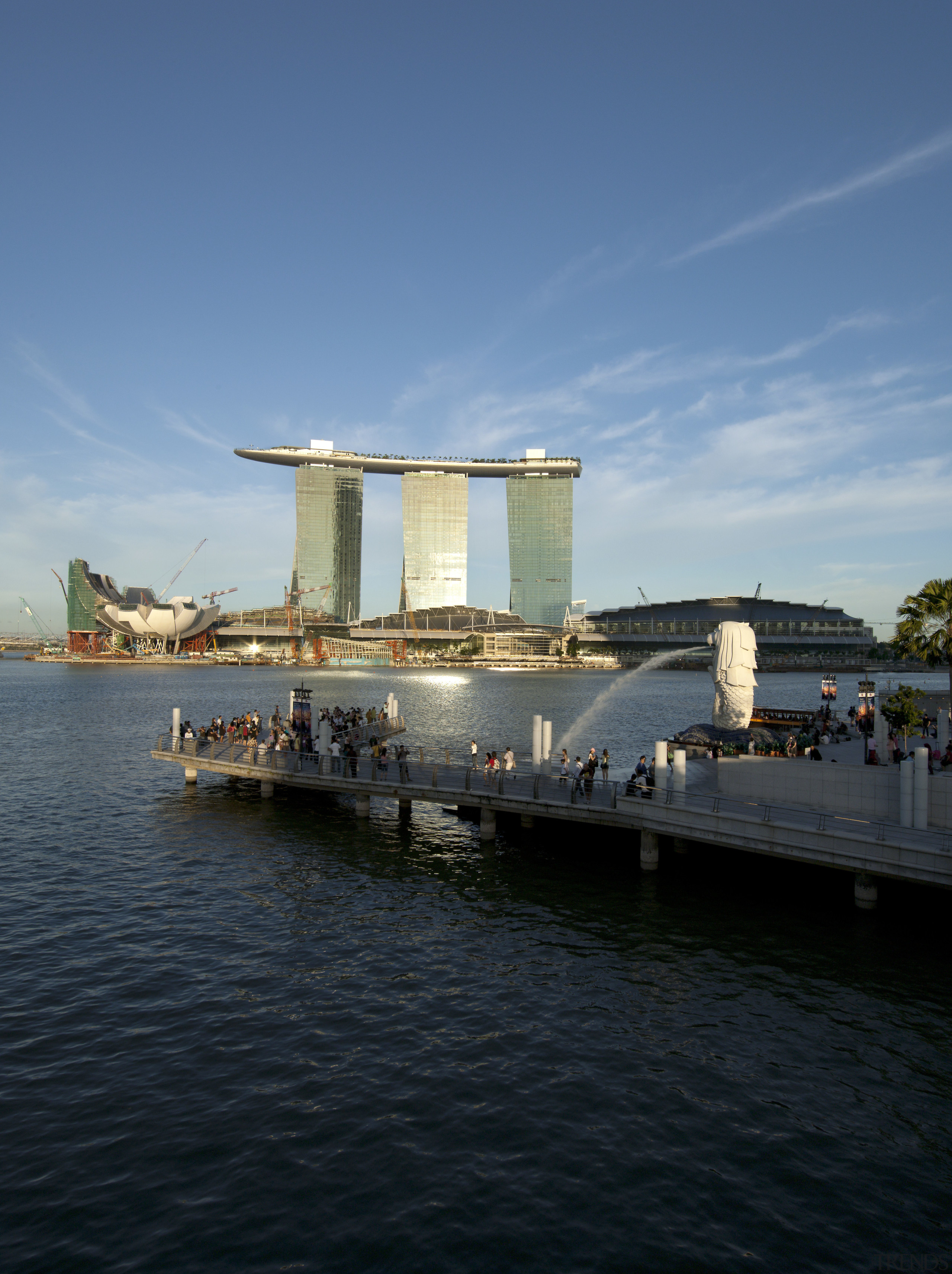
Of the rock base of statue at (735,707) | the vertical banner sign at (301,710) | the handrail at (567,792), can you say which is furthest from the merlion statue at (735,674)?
the vertical banner sign at (301,710)

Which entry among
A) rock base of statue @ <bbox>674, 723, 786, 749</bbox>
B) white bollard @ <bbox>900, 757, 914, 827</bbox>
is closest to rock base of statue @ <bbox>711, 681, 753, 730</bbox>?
rock base of statue @ <bbox>674, 723, 786, 749</bbox>

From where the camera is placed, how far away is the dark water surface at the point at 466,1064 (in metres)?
10.2

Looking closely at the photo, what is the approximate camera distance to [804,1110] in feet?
41.6

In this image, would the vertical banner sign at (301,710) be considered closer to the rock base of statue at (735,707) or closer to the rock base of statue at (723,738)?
the rock base of statue at (723,738)

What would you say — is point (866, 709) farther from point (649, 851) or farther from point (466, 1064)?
point (466, 1064)

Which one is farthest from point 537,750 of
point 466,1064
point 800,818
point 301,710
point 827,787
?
point 466,1064

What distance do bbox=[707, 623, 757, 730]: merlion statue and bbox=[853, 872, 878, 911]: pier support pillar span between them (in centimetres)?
1315

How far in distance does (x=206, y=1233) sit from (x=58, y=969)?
1045 centimetres

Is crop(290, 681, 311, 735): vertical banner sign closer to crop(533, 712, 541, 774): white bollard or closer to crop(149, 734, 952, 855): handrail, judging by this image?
crop(149, 734, 952, 855): handrail

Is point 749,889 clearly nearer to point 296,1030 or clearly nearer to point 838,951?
point 838,951

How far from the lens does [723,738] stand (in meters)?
33.7

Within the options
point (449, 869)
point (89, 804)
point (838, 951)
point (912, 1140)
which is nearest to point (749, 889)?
point (838, 951)

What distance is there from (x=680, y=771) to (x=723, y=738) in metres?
10.1

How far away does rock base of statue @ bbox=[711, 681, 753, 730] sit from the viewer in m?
34.2
